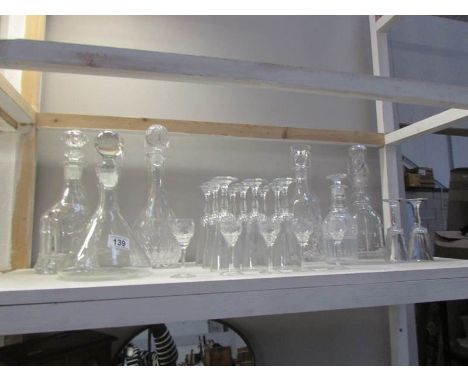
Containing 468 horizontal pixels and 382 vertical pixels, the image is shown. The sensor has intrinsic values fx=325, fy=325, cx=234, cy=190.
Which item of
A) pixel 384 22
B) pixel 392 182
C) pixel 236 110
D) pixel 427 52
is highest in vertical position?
pixel 427 52

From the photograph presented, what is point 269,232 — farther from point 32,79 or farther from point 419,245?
point 32,79

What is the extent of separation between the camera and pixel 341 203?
0.83m

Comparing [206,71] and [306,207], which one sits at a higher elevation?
[206,71]

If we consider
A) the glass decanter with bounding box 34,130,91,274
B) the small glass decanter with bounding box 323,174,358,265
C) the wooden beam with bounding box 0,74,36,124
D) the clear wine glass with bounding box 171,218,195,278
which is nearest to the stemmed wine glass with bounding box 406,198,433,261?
the small glass decanter with bounding box 323,174,358,265

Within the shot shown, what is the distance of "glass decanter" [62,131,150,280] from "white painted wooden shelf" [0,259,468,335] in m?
0.07

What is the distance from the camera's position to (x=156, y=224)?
0.80 metres

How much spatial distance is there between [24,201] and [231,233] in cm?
56

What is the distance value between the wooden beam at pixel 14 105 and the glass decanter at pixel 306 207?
666 mm

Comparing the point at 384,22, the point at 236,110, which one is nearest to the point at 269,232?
the point at 236,110

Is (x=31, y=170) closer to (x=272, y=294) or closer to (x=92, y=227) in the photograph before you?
(x=92, y=227)

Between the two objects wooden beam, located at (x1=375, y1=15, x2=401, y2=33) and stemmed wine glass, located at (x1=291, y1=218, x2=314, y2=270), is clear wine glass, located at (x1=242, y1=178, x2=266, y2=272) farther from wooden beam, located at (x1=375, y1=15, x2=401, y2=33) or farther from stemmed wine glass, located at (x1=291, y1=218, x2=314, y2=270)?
wooden beam, located at (x1=375, y1=15, x2=401, y2=33)

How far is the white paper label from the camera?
63cm
